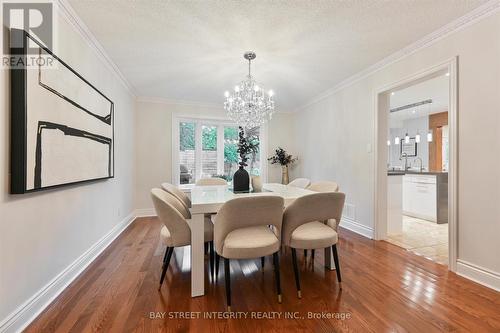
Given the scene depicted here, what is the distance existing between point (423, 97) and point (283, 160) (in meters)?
3.22

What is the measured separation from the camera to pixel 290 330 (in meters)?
1.44

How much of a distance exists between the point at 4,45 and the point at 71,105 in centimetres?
67

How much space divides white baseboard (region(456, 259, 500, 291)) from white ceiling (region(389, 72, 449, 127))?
259 cm

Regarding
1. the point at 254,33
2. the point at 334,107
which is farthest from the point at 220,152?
the point at 254,33

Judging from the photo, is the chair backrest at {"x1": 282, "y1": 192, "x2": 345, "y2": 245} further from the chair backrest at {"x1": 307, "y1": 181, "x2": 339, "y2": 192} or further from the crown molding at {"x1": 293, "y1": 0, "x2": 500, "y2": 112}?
the crown molding at {"x1": 293, "y1": 0, "x2": 500, "y2": 112}

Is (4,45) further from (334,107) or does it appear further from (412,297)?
(334,107)

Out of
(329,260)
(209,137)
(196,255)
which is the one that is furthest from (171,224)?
(209,137)

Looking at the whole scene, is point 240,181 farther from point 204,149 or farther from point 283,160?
point 283,160

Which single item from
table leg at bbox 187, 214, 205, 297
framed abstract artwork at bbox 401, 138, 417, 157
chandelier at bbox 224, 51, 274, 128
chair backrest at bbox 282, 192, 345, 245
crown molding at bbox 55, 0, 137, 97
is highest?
crown molding at bbox 55, 0, 137, 97

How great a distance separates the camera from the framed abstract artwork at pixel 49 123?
1.41 m

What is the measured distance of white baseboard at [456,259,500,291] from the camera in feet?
6.24

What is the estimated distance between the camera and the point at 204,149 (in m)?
5.16

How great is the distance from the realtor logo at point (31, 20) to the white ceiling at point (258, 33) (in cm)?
28

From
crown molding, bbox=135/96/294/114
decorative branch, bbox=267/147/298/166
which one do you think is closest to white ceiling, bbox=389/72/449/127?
decorative branch, bbox=267/147/298/166
